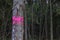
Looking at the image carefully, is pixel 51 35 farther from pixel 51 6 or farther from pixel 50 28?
pixel 51 6

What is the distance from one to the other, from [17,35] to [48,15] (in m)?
4.37

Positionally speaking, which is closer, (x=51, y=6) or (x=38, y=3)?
(x=38, y=3)

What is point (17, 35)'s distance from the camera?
1283mm

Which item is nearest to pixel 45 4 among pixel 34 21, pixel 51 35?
pixel 34 21

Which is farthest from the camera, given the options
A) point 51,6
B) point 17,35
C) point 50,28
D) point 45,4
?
point 50,28

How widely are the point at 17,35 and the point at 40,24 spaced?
448 centimetres

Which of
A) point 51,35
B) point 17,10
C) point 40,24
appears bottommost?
point 51,35

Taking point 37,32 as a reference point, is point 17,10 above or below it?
above

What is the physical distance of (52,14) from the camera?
5.74 metres

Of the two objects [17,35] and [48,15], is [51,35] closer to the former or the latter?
[48,15]

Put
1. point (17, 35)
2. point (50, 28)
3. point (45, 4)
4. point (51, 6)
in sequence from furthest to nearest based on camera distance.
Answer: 1. point (50, 28)
2. point (51, 6)
3. point (45, 4)
4. point (17, 35)

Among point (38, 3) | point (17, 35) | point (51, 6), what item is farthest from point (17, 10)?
point (51, 6)

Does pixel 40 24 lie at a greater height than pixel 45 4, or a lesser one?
lesser

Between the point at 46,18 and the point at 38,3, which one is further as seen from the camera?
the point at 46,18
